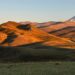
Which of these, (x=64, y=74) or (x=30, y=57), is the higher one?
(x=64, y=74)

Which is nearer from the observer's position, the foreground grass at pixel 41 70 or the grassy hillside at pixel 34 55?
the foreground grass at pixel 41 70

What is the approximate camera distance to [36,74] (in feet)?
76.0

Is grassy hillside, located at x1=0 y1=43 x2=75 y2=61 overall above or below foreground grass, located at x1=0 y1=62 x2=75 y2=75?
below

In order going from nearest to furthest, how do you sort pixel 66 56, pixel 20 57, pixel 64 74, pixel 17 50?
pixel 64 74 → pixel 66 56 → pixel 20 57 → pixel 17 50

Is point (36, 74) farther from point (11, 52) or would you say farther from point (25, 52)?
point (11, 52)

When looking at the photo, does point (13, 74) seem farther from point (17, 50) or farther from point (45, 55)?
point (17, 50)

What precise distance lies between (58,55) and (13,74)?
4229 centimetres

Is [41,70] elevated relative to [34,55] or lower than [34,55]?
elevated

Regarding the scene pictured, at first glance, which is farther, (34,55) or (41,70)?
(34,55)

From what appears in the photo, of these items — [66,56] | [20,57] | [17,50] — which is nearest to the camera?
[66,56]

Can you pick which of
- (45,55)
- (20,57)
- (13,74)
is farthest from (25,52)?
(13,74)

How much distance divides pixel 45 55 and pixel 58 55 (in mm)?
2711

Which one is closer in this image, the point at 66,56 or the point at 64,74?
the point at 64,74

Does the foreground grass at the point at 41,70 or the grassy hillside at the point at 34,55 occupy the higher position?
the foreground grass at the point at 41,70
